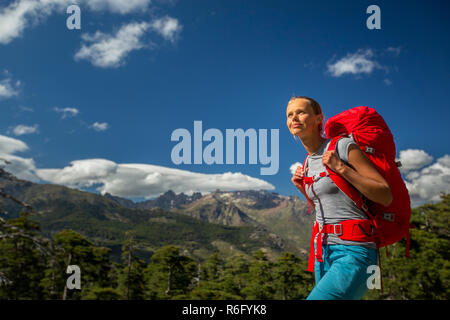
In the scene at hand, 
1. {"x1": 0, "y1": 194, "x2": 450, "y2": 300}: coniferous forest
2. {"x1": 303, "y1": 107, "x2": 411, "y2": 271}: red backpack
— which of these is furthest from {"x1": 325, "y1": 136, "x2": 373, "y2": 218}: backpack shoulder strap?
{"x1": 0, "y1": 194, "x2": 450, "y2": 300}: coniferous forest

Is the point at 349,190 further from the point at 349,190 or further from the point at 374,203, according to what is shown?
the point at 374,203

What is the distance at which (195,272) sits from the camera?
4416cm

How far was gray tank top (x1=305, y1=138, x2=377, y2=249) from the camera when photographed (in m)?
1.59

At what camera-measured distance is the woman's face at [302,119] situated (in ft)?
5.87

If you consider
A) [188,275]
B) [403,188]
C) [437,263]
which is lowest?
[188,275]

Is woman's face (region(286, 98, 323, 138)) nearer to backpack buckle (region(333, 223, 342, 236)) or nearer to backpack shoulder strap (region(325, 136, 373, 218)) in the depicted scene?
backpack shoulder strap (region(325, 136, 373, 218))

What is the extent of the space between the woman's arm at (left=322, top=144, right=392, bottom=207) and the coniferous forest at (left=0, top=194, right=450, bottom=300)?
20.4 meters

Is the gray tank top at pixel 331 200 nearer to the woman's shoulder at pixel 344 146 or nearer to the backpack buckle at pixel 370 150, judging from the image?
the woman's shoulder at pixel 344 146

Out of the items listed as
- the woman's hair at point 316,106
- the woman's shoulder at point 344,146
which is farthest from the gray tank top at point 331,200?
the woman's hair at point 316,106

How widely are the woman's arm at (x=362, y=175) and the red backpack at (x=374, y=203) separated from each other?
0.09 m
